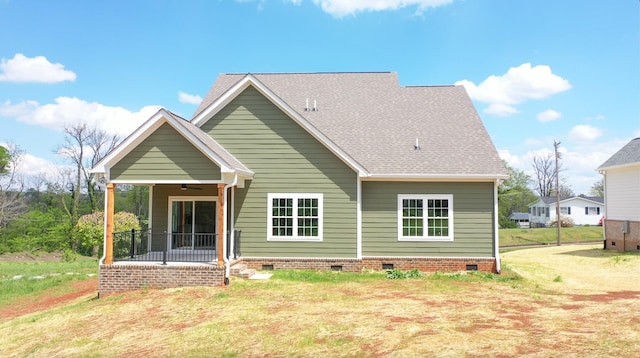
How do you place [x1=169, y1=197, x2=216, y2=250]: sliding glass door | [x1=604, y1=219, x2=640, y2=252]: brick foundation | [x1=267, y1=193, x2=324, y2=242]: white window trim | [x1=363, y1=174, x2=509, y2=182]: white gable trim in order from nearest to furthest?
[x1=363, y1=174, x2=509, y2=182]: white gable trim, [x1=267, y1=193, x2=324, y2=242]: white window trim, [x1=169, y1=197, x2=216, y2=250]: sliding glass door, [x1=604, y1=219, x2=640, y2=252]: brick foundation

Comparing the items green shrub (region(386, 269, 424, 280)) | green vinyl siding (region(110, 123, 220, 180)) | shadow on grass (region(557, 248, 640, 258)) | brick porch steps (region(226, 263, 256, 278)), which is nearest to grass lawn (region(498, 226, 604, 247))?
shadow on grass (region(557, 248, 640, 258))

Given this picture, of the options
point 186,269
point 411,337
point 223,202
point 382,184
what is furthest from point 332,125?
point 411,337

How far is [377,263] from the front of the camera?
1512 centimetres

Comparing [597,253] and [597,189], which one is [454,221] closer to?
[597,253]

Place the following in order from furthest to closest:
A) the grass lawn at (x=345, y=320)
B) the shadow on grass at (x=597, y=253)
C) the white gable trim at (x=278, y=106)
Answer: the shadow on grass at (x=597, y=253), the white gable trim at (x=278, y=106), the grass lawn at (x=345, y=320)

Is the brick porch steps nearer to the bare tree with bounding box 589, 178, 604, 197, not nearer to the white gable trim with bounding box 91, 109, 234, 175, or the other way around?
the white gable trim with bounding box 91, 109, 234, 175

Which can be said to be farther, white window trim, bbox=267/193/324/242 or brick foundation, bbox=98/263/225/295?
white window trim, bbox=267/193/324/242

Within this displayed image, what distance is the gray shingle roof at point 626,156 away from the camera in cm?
2287

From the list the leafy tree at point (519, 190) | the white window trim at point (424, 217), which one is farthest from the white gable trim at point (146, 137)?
the leafy tree at point (519, 190)

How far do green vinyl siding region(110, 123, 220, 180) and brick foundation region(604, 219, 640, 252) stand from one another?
21879 mm

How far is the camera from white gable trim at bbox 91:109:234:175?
12.5 m

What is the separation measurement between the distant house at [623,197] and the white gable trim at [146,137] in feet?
69.4

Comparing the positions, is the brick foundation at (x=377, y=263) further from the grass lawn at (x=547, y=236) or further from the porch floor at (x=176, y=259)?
the grass lawn at (x=547, y=236)

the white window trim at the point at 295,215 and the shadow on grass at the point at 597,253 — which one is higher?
the white window trim at the point at 295,215
